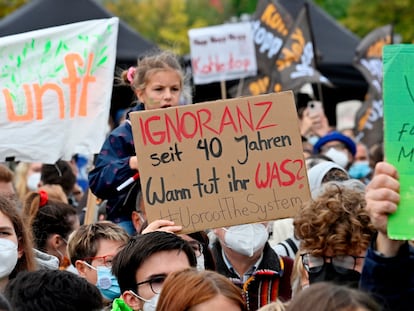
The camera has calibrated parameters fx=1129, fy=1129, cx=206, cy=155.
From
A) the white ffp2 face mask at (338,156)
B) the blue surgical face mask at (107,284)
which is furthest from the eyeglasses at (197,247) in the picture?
the white ffp2 face mask at (338,156)

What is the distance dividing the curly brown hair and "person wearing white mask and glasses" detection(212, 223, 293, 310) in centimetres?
87

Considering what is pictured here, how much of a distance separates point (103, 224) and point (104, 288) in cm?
44

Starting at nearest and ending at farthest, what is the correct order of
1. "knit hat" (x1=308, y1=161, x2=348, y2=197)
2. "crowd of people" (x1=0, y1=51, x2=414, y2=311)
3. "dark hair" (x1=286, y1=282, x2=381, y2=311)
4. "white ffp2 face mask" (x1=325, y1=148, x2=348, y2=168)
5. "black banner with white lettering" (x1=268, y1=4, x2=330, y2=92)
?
"dark hair" (x1=286, y1=282, x2=381, y2=311) → "crowd of people" (x1=0, y1=51, x2=414, y2=311) → "knit hat" (x1=308, y1=161, x2=348, y2=197) → "white ffp2 face mask" (x1=325, y1=148, x2=348, y2=168) → "black banner with white lettering" (x1=268, y1=4, x2=330, y2=92)

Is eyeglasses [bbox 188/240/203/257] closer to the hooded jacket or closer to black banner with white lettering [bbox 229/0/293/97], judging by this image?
the hooded jacket

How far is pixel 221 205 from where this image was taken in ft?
16.9

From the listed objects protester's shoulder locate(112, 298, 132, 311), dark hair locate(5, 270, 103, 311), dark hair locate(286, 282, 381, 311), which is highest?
dark hair locate(286, 282, 381, 311)

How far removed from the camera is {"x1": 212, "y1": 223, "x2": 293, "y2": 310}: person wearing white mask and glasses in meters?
5.62

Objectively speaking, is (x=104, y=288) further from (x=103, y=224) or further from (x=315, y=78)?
(x=315, y=78)

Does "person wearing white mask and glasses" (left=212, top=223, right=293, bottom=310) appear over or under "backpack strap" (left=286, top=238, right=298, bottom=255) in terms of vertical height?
over

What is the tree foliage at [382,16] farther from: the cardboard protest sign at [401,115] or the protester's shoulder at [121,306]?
the cardboard protest sign at [401,115]

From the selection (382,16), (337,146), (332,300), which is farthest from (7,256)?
(382,16)

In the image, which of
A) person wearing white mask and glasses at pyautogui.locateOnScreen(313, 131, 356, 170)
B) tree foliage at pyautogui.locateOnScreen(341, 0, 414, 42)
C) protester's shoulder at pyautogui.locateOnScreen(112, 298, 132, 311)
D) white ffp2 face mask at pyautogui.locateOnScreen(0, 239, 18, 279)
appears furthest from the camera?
tree foliage at pyautogui.locateOnScreen(341, 0, 414, 42)

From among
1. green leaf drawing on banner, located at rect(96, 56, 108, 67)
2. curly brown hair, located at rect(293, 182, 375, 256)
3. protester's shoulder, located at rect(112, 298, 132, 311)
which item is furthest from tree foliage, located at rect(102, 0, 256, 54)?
protester's shoulder, located at rect(112, 298, 132, 311)

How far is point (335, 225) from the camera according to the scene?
15.4 ft
